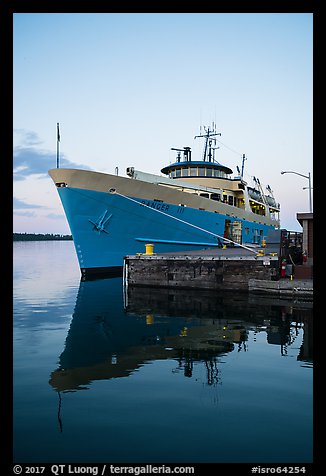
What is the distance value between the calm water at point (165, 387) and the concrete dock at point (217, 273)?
9.71ft

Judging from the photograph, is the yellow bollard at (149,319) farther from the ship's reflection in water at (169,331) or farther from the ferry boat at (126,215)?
the ferry boat at (126,215)

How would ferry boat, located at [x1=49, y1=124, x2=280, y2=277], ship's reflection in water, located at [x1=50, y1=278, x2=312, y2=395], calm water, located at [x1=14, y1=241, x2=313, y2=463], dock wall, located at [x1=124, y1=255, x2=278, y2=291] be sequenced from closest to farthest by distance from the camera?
calm water, located at [x1=14, y1=241, x2=313, y2=463]
ship's reflection in water, located at [x1=50, y1=278, x2=312, y2=395]
dock wall, located at [x1=124, y1=255, x2=278, y2=291]
ferry boat, located at [x1=49, y1=124, x2=280, y2=277]

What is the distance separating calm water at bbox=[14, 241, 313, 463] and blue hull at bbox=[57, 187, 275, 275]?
33.4 ft

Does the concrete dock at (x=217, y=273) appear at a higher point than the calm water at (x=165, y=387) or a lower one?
higher

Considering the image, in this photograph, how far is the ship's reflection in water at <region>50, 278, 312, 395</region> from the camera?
870 centimetres

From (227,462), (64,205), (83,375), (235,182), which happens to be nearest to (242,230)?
(235,182)

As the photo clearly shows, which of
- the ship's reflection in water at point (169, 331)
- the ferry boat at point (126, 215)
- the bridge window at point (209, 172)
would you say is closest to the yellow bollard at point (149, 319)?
the ship's reflection in water at point (169, 331)

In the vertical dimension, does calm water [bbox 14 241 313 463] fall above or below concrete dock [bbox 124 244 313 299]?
below

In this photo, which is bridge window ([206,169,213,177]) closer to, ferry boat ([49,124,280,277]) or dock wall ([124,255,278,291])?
ferry boat ([49,124,280,277])

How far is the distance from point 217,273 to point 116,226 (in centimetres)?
822

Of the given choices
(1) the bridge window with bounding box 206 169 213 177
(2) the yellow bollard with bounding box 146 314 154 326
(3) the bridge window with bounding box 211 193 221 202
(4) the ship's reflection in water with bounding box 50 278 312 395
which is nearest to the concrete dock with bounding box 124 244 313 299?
(4) the ship's reflection in water with bounding box 50 278 312 395

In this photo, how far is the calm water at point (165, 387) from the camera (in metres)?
5.23

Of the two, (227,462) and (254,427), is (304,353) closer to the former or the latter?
(254,427)
